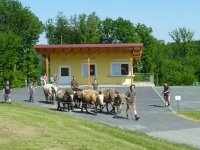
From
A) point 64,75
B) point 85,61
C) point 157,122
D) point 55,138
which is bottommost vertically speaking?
point 157,122

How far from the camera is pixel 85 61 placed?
46.3 meters

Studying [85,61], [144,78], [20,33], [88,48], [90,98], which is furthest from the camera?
[20,33]

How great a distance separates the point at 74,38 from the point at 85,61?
46874mm

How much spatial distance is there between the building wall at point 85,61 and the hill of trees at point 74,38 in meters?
24.3

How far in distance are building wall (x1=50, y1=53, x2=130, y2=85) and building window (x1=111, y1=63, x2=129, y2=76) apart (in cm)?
32

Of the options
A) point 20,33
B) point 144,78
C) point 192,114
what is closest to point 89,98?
point 192,114

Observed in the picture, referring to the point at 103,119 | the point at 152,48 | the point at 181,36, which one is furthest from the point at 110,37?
the point at 103,119

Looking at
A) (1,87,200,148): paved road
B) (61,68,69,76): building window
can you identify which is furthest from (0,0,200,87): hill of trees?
(1,87,200,148): paved road

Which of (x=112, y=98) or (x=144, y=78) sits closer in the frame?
(x=112, y=98)

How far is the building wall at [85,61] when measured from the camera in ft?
152

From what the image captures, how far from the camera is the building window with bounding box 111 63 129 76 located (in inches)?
1818

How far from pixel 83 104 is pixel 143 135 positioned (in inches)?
300

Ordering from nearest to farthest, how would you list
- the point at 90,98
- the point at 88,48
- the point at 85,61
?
1. the point at 90,98
2. the point at 88,48
3. the point at 85,61

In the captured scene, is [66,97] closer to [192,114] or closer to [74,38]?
[192,114]
